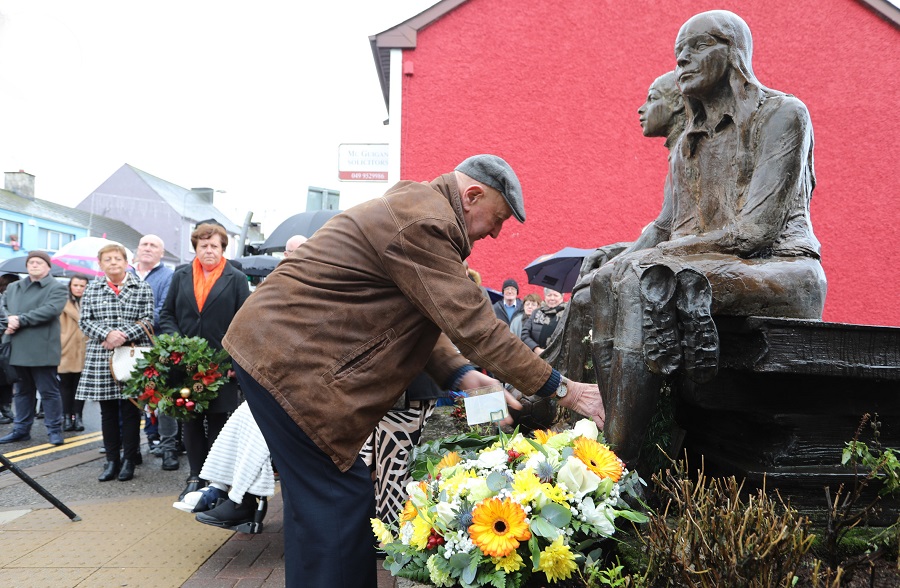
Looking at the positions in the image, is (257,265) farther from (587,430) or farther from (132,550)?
(587,430)

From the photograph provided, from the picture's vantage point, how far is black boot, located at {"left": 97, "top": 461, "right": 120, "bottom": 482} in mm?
5956

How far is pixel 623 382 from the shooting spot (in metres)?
2.29

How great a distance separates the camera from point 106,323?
19.6 ft

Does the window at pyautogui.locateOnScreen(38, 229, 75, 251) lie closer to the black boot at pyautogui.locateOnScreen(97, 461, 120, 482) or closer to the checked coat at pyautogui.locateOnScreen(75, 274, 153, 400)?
the checked coat at pyautogui.locateOnScreen(75, 274, 153, 400)

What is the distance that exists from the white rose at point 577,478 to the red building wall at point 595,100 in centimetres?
1037

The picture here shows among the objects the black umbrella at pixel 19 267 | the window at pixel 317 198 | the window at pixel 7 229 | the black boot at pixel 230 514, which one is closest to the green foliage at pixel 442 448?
the black boot at pixel 230 514

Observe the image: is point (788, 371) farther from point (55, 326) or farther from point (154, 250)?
point (55, 326)

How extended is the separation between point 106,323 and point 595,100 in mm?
9175

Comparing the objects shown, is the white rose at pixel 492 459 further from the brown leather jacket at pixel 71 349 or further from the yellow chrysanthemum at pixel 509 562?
the brown leather jacket at pixel 71 349

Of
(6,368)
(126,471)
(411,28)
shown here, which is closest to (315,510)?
(126,471)

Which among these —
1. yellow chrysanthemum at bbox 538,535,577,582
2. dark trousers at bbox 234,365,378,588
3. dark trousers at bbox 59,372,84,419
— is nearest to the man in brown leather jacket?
dark trousers at bbox 234,365,378,588

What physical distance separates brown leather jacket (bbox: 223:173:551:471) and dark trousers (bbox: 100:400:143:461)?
419 centimetres

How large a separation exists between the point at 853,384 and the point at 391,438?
2.27m

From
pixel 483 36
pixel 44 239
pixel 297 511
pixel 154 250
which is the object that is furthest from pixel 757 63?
pixel 44 239
